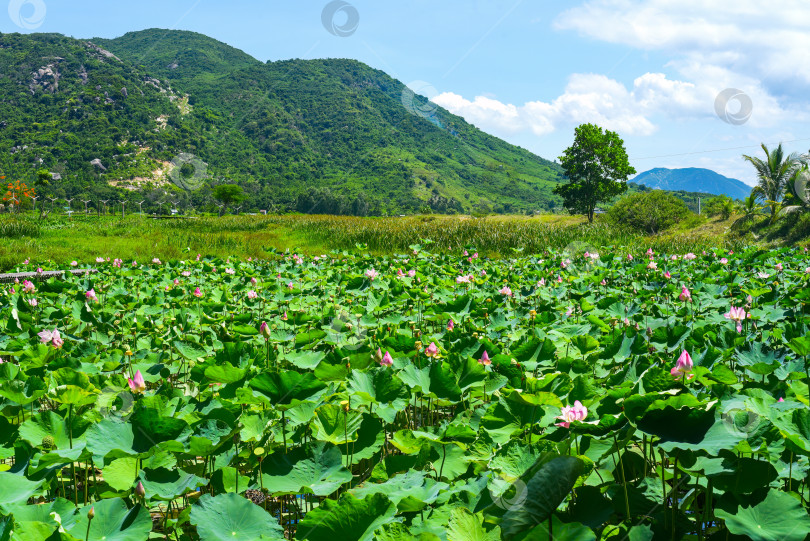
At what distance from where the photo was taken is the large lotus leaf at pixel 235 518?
0.98 m

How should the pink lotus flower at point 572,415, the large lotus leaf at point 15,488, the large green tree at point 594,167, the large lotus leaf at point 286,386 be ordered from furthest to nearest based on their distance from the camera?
the large green tree at point 594,167
the large lotus leaf at point 286,386
the pink lotus flower at point 572,415
the large lotus leaf at point 15,488

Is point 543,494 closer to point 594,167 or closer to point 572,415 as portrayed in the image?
point 572,415

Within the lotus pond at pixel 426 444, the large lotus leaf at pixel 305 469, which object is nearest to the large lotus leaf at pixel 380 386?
the lotus pond at pixel 426 444

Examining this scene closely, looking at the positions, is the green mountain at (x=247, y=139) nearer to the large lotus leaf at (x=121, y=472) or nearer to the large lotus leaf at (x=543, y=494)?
the large lotus leaf at (x=121, y=472)

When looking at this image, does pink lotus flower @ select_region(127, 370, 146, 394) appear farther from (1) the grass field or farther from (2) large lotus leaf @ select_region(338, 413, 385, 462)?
(1) the grass field

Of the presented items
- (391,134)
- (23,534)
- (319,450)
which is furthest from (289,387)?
(391,134)

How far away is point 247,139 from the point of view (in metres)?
119

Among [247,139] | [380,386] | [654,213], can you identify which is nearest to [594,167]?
[654,213]

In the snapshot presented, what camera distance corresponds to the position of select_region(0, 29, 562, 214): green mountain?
101 meters

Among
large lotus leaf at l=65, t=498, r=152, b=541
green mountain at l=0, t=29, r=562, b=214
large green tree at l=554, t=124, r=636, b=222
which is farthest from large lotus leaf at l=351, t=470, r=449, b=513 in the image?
green mountain at l=0, t=29, r=562, b=214

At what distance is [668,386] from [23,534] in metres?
1.39

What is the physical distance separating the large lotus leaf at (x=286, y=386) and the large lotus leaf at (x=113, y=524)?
1.31ft

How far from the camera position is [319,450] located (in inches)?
49.3

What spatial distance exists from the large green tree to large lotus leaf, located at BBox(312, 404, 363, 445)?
39.1 meters
